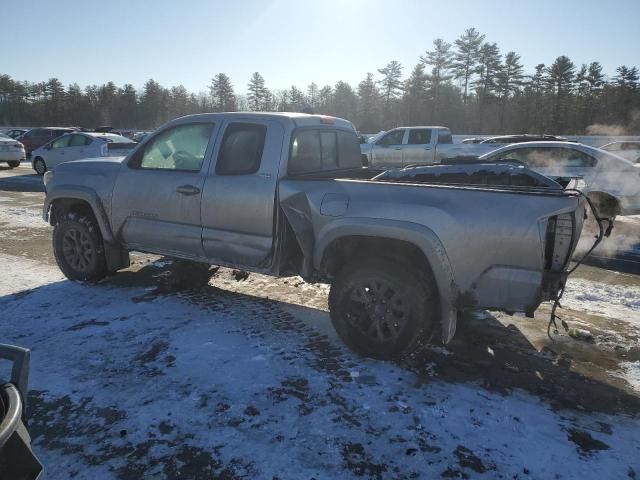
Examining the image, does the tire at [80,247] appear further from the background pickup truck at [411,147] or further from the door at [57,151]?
the door at [57,151]

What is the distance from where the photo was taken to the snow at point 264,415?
257 cm

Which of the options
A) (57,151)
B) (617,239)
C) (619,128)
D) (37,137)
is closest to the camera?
(617,239)

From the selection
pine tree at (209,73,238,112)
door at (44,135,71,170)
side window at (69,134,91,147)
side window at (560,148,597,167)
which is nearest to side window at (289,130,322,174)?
side window at (560,148,597,167)

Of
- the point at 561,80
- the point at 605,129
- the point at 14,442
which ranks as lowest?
the point at 14,442

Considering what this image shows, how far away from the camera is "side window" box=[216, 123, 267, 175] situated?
171 inches

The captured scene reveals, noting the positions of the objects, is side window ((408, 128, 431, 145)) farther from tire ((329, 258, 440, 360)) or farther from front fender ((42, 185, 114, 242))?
tire ((329, 258, 440, 360))

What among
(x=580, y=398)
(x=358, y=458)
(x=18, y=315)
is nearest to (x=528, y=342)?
(x=580, y=398)

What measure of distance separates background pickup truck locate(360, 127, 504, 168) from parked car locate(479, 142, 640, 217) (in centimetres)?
561

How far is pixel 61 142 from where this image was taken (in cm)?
1780

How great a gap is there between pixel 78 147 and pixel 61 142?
1.20 m

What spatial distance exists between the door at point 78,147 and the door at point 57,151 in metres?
0.19

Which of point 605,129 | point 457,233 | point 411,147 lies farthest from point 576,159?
point 605,129

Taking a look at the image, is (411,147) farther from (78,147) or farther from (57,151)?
(57,151)

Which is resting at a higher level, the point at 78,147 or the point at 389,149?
the point at 389,149
